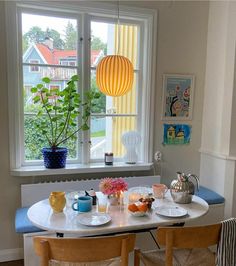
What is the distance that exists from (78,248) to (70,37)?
206 centimetres

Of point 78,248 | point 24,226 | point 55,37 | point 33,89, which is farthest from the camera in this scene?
point 55,37

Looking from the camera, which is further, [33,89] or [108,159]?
[108,159]

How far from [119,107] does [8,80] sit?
114cm

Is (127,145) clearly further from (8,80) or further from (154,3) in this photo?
(154,3)

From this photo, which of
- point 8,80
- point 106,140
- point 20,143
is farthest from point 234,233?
point 8,80

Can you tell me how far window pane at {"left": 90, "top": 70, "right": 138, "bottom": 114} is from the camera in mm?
2816

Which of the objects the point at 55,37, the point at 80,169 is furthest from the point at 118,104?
the point at 55,37

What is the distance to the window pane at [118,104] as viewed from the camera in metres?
2.82

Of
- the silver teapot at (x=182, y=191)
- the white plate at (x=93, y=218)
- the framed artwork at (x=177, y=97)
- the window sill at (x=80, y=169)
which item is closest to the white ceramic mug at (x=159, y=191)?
the silver teapot at (x=182, y=191)

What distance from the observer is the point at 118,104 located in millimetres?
2883

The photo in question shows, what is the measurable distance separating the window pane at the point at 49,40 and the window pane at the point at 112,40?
205 millimetres

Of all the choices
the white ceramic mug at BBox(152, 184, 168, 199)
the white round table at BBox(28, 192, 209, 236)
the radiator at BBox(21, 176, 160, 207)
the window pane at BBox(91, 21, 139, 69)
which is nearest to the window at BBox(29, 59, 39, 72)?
the window pane at BBox(91, 21, 139, 69)

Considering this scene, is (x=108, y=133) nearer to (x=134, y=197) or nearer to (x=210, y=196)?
(x=134, y=197)

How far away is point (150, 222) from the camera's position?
1673mm
